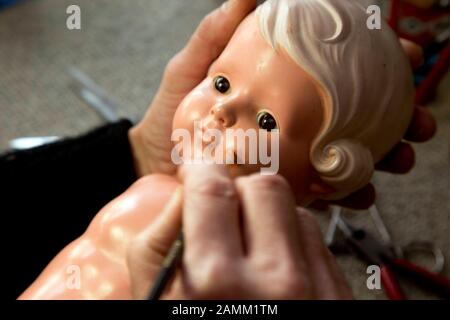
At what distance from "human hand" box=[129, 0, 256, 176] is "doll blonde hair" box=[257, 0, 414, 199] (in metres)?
0.09

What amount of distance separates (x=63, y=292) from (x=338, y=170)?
360mm

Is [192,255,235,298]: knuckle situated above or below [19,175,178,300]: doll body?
Result: above

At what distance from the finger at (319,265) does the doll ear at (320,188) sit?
0.63 ft

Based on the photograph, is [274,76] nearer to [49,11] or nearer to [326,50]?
[326,50]

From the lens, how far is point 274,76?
64 cm

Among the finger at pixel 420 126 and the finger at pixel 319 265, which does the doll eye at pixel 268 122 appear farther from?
the finger at pixel 420 126

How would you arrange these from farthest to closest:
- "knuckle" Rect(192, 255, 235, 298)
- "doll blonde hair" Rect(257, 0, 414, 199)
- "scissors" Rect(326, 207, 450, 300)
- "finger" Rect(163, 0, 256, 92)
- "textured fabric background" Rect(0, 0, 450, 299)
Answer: "textured fabric background" Rect(0, 0, 450, 299) → "scissors" Rect(326, 207, 450, 300) → "finger" Rect(163, 0, 256, 92) → "doll blonde hair" Rect(257, 0, 414, 199) → "knuckle" Rect(192, 255, 235, 298)

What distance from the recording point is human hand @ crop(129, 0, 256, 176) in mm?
759

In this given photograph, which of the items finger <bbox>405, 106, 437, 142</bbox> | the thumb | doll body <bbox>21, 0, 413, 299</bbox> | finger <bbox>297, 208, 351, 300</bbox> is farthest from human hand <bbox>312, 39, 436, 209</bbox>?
the thumb

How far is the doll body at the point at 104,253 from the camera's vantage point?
64 centimetres

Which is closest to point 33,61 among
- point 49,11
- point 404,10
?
point 49,11

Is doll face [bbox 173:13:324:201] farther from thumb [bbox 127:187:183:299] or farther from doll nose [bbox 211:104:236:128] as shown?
thumb [bbox 127:187:183:299]

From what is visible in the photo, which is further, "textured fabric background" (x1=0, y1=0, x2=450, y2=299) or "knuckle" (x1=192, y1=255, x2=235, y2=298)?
"textured fabric background" (x1=0, y1=0, x2=450, y2=299)

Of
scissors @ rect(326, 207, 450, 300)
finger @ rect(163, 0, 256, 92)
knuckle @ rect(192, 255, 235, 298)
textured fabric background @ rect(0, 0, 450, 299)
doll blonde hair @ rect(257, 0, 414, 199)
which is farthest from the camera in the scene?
textured fabric background @ rect(0, 0, 450, 299)
